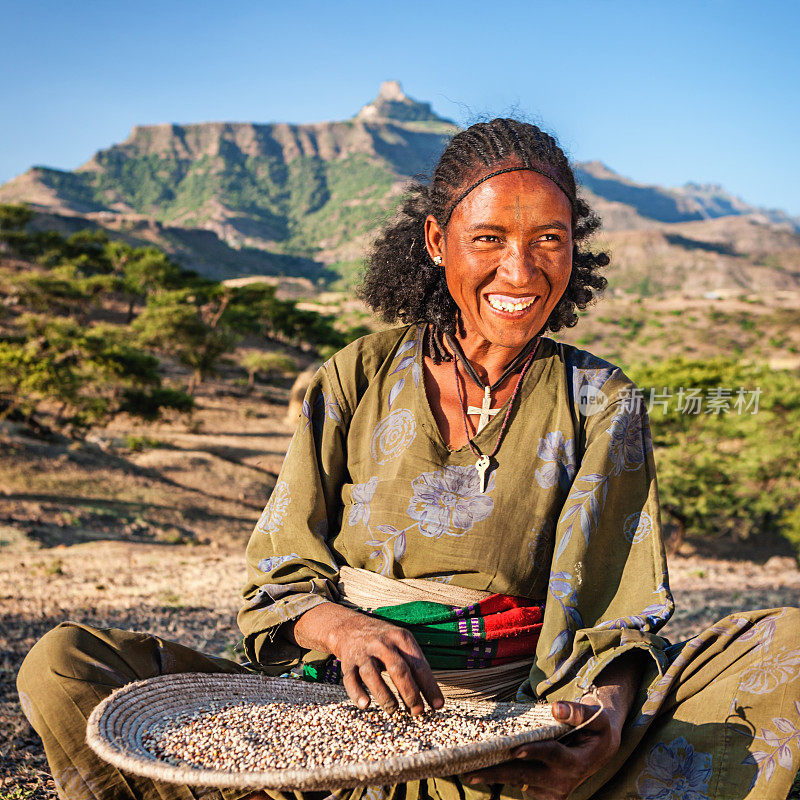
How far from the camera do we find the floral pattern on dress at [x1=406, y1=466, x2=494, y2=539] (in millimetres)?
1699

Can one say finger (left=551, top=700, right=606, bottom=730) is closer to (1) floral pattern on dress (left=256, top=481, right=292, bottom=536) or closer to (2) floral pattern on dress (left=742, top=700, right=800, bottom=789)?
(2) floral pattern on dress (left=742, top=700, right=800, bottom=789)

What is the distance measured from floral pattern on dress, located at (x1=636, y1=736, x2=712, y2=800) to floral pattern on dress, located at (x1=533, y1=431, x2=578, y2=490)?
0.58 metres

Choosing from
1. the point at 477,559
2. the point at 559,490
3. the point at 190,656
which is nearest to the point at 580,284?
the point at 559,490

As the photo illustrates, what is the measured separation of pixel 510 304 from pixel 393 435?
43 cm

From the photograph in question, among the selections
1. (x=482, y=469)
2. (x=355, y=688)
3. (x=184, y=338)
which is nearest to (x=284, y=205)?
(x=184, y=338)

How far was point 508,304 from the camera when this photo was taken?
1.78 meters

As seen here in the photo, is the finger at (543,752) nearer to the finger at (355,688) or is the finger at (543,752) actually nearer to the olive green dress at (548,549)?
the olive green dress at (548,549)

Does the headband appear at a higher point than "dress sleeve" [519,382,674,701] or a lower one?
higher

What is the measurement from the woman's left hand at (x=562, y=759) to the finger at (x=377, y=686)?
0.18 metres

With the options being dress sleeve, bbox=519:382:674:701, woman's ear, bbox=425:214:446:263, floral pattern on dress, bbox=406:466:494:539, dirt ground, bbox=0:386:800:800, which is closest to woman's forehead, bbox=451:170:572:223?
woman's ear, bbox=425:214:446:263

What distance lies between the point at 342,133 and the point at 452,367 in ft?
554

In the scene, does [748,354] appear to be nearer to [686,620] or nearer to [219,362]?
[219,362]

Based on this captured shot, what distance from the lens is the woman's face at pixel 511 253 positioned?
1721 mm

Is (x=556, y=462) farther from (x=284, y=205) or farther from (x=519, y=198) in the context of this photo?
(x=284, y=205)
